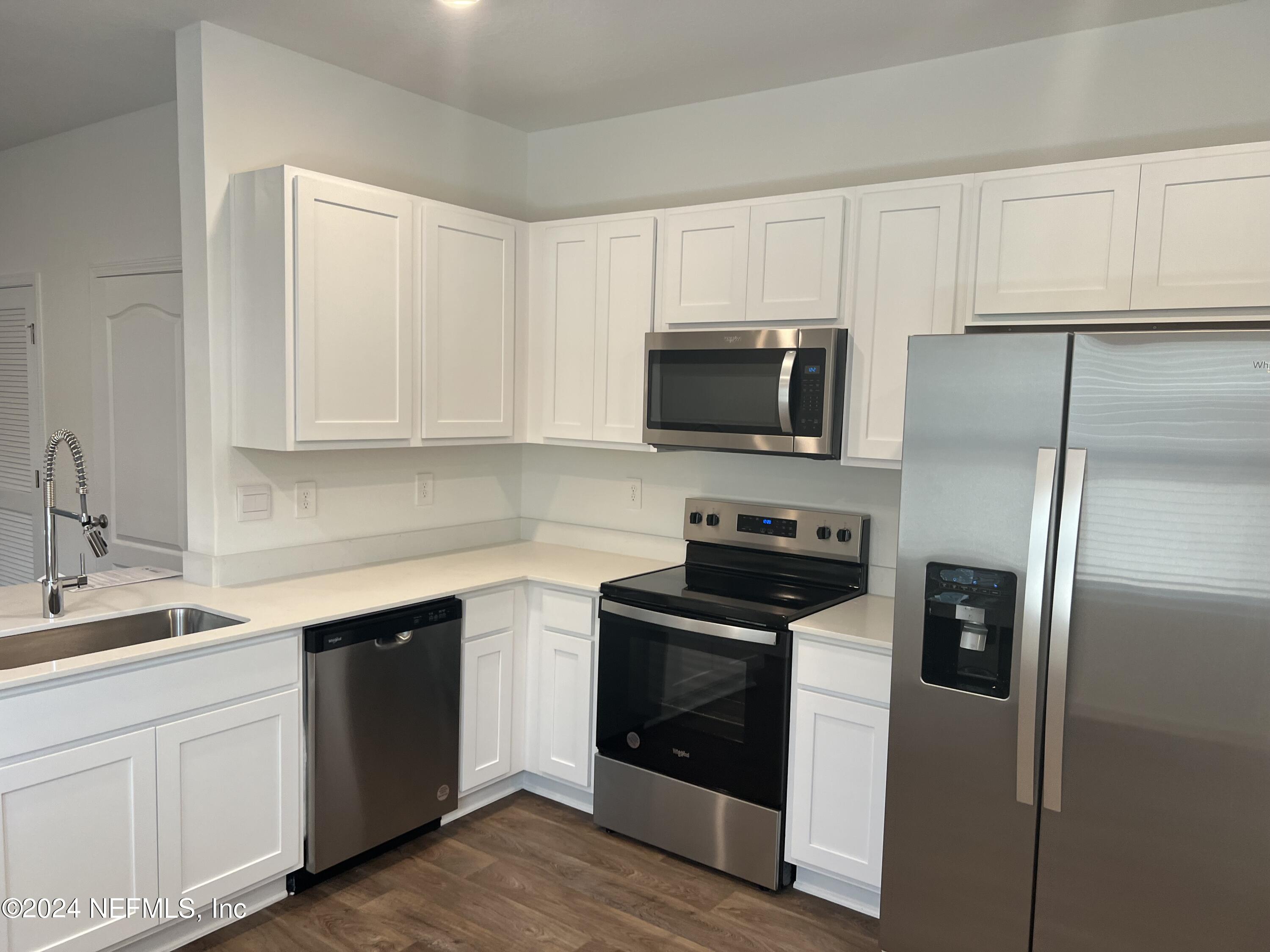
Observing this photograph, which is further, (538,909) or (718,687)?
(718,687)

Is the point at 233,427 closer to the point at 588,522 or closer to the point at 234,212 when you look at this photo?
the point at 234,212

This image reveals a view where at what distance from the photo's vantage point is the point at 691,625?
2826mm

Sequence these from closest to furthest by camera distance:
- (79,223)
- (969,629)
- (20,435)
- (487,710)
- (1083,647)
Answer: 1. (1083,647)
2. (969,629)
3. (487,710)
4. (79,223)
5. (20,435)

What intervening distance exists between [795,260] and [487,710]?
1.90 m

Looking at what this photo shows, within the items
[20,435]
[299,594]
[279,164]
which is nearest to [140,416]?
[20,435]

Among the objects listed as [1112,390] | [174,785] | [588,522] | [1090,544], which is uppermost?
[1112,390]

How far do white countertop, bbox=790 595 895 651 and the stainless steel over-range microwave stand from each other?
492 mm

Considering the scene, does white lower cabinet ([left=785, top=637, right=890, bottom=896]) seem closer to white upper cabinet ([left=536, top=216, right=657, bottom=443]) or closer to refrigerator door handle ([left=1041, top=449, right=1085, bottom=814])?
refrigerator door handle ([left=1041, top=449, right=1085, bottom=814])

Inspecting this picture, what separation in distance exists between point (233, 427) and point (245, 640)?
846mm

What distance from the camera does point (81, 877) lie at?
6.95ft

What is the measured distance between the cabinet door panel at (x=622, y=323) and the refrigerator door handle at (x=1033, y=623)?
5.03ft

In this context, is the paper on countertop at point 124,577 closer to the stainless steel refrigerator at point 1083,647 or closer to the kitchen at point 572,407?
the kitchen at point 572,407

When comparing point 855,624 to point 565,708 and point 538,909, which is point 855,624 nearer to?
point 565,708

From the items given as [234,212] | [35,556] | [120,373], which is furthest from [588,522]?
[35,556]
